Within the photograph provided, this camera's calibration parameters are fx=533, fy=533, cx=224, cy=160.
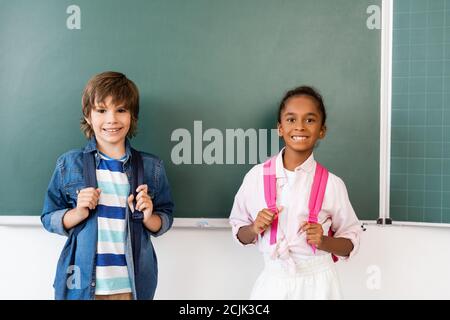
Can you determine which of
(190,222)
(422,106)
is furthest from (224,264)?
(422,106)

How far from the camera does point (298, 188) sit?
6.16 ft

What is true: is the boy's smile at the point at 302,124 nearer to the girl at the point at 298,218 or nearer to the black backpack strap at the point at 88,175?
the girl at the point at 298,218

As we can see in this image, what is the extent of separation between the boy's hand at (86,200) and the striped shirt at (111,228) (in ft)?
0.22

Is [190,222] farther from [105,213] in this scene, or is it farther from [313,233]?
[313,233]

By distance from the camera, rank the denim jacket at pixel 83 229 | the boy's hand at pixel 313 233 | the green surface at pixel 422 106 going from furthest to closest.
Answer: the green surface at pixel 422 106, the denim jacket at pixel 83 229, the boy's hand at pixel 313 233

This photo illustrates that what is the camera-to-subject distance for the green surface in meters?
2.07

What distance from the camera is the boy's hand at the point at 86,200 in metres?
1.81

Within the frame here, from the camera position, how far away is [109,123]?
74.6 inches

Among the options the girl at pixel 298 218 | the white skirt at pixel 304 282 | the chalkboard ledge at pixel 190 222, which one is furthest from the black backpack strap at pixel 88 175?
the white skirt at pixel 304 282

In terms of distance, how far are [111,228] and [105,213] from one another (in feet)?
0.19

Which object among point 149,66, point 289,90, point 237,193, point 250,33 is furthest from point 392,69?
point 149,66
